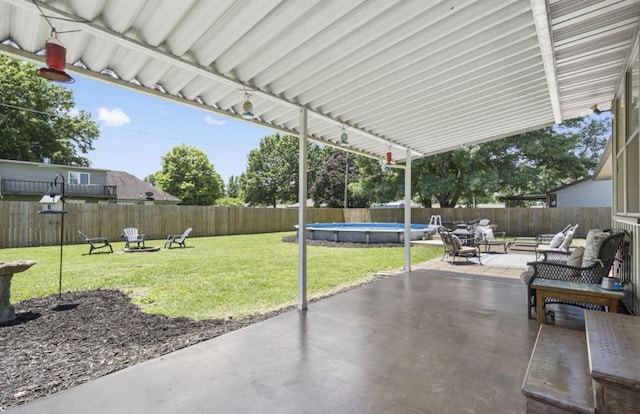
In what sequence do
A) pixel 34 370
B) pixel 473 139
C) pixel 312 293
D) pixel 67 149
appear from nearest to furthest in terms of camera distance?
pixel 34 370
pixel 312 293
pixel 473 139
pixel 67 149

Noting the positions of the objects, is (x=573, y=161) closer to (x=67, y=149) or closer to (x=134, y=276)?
(x=134, y=276)

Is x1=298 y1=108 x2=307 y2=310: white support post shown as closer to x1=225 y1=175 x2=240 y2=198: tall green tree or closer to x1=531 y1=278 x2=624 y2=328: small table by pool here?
x1=531 y1=278 x2=624 y2=328: small table by pool

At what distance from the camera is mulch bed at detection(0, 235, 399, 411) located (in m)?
2.63

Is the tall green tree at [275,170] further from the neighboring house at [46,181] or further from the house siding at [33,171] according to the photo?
the house siding at [33,171]

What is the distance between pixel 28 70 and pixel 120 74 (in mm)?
25909

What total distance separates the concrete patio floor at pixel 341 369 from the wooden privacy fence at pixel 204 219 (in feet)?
41.1

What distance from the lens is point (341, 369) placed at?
2.65 m

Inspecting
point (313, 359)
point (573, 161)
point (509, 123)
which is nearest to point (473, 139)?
point (509, 123)

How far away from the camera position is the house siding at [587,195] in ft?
60.5

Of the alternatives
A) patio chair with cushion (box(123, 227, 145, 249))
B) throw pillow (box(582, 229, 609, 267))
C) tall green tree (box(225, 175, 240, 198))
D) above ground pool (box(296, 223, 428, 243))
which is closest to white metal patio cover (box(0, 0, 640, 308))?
throw pillow (box(582, 229, 609, 267))

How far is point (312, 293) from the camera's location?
17.8ft

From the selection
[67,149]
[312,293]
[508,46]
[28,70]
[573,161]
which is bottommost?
[312,293]

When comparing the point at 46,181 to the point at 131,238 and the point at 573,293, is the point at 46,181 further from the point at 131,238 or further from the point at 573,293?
the point at 573,293

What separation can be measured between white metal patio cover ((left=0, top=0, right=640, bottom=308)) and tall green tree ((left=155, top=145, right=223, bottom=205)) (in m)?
33.6
